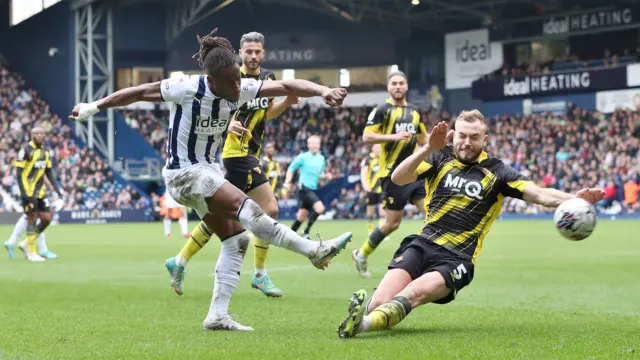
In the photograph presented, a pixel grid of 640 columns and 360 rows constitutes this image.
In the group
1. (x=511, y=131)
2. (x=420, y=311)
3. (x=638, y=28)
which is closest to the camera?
(x=420, y=311)

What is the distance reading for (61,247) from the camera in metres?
21.1

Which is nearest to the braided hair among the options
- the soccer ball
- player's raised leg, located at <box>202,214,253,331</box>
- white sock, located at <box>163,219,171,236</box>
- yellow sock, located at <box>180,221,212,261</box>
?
player's raised leg, located at <box>202,214,253,331</box>

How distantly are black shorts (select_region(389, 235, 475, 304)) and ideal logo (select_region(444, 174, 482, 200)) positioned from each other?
44 cm

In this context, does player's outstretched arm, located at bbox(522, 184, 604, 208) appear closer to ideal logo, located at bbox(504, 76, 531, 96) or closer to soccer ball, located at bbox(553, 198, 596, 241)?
soccer ball, located at bbox(553, 198, 596, 241)

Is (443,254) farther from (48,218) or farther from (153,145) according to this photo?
(153,145)

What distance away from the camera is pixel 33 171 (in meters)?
17.2

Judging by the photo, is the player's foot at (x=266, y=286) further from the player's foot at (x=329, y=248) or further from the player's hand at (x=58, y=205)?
the player's hand at (x=58, y=205)

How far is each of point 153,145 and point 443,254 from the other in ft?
134

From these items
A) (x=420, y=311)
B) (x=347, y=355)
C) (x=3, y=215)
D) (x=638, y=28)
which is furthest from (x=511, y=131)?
(x=347, y=355)

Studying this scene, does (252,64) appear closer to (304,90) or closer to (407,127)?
(407,127)

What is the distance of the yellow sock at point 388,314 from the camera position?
21.1 feet

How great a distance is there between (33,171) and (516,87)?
1236 inches

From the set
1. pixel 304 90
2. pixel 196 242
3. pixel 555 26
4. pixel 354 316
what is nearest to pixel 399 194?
pixel 196 242

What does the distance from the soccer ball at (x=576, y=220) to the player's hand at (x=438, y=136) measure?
3.02 ft
